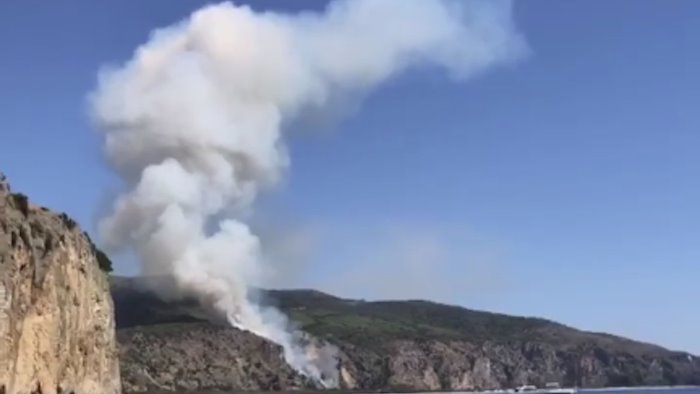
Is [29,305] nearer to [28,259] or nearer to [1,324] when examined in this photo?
[28,259]

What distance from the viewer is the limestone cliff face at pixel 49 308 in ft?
220

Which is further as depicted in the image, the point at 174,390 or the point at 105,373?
the point at 174,390

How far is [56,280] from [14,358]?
50.4ft

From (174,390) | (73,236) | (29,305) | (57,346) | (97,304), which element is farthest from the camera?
(174,390)

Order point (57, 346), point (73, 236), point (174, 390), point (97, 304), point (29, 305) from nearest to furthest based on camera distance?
point (29, 305) < point (57, 346) < point (73, 236) < point (97, 304) < point (174, 390)

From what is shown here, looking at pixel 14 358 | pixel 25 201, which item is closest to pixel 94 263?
pixel 25 201

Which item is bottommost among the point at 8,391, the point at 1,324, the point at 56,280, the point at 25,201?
the point at 8,391

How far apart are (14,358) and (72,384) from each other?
57.3 ft

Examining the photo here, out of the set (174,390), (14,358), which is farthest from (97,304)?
(174,390)

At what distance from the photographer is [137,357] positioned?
199000 millimetres

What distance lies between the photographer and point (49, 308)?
7725cm

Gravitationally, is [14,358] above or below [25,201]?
below

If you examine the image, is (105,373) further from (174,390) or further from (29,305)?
(174,390)

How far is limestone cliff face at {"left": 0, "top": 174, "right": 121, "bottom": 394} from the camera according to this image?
67138 millimetres
